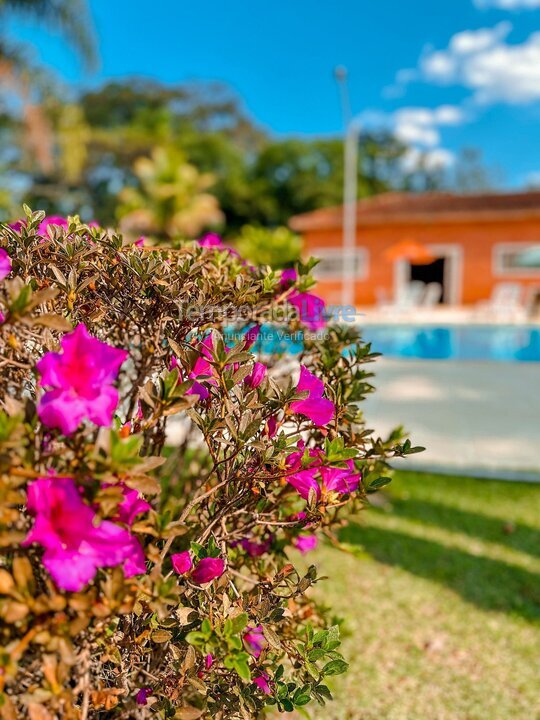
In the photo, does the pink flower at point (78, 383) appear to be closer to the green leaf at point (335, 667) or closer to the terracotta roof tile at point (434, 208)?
the green leaf at point (335, 667)

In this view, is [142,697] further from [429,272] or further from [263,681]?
[429,272]

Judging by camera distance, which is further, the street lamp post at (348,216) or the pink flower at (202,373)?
the street lamp post at (348,216)

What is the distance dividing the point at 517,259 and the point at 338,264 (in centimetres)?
646

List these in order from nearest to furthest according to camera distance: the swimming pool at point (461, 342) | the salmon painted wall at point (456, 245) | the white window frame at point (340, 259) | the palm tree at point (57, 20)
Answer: the palm tree at point (57, 20) < the swimming pool at point (461, 342) < the salmon painted wall at point (456, 245) < the white window frame at point (340, 259)

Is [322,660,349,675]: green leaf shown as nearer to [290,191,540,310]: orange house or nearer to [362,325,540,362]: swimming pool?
[362,325,540,362]: swimming pool

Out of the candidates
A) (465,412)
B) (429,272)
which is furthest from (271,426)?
(429,272)

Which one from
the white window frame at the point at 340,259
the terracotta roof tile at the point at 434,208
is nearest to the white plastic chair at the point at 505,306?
the terracotta roof tile at the point at 434,208

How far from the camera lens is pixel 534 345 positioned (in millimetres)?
12844

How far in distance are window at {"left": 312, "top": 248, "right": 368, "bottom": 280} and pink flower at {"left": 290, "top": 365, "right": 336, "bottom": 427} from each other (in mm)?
21702

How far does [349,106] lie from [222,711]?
21411 millimetres

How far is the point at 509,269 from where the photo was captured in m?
21.7

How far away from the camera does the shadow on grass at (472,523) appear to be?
4.31 meters

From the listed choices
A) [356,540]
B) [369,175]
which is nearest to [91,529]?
[356,540]

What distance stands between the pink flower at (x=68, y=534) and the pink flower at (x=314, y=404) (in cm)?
52
